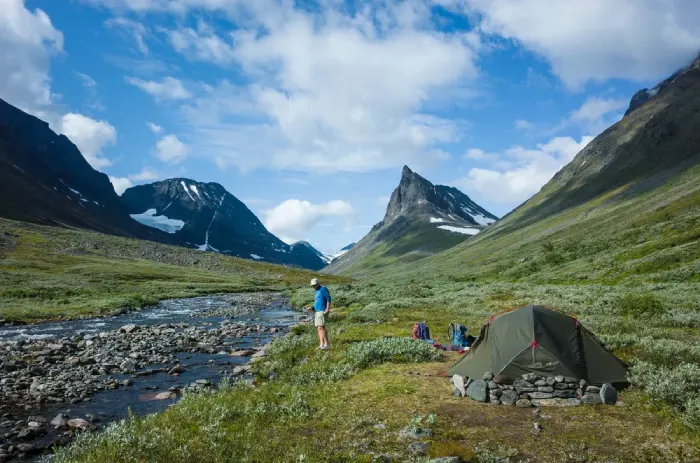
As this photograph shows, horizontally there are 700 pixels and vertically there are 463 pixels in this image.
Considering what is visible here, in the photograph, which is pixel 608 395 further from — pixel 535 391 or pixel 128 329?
pixel 128 329

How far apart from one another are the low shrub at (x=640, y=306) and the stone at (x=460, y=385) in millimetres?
18903

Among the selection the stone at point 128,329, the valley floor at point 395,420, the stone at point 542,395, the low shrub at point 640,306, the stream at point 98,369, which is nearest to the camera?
the valley floor at point 395,420

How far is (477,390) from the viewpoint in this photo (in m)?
13.6

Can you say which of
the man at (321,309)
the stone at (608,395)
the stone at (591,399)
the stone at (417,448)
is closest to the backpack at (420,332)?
the man at (321,309)

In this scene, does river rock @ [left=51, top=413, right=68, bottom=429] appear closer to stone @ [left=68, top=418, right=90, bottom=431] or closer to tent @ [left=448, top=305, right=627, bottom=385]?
stone @ [left=68, top=418, right=90, bottom=431]

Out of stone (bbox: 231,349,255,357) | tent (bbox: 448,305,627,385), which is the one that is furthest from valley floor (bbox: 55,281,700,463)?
stone (bbox: 231,349,255,357)

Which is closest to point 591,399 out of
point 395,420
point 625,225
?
point 395,420

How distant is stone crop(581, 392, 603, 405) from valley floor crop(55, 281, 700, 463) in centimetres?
40

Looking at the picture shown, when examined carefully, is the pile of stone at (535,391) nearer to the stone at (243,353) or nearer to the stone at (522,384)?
the stone at (522,384)

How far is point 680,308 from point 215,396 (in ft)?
91.6

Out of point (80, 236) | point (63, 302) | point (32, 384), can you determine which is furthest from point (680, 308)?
point (80, 236)

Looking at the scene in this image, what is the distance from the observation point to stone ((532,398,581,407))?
42.5 feet

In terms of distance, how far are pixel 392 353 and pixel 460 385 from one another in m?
5.19

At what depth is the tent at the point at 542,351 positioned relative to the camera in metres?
14.2
